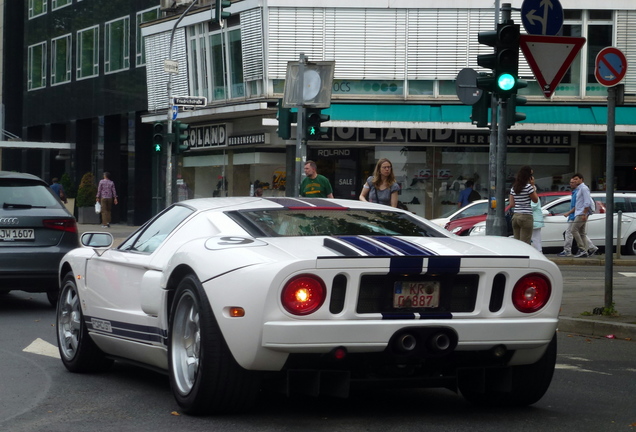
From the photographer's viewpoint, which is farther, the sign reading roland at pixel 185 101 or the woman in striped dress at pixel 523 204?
the sign reading roland at pixel 185 101

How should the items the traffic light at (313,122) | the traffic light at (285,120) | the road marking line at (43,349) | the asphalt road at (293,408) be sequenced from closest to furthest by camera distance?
the asphalt road at (293,408) → the road marking line at (43,349) → the traffic light at (313,122) → the traffic light at (285,120)

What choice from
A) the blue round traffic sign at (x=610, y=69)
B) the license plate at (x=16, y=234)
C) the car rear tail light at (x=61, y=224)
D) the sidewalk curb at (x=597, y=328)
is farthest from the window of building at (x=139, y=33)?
the sidewalk curb at (x=597, y=328)

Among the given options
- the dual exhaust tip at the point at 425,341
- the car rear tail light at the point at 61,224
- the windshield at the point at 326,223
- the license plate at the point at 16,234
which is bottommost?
the dual exhaust tip at the point at 425,341

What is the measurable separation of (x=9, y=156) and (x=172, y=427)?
177 ft

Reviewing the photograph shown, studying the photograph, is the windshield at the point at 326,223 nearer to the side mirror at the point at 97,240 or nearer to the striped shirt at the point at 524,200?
the side mirror at the point at 97,240

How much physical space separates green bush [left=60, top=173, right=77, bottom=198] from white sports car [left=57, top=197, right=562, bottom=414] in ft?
125

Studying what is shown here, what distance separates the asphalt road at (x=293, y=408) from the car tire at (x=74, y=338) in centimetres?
9

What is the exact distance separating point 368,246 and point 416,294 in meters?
0.34

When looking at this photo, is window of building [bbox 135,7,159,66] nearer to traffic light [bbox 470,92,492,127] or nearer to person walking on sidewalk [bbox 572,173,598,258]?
person walking on sidewalk [bbox 572,173,598,258]

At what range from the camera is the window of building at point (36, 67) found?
168 ft

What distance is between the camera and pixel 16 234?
12328mm

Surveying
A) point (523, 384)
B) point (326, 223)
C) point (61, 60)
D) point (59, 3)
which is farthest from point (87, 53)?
point (523, 384)

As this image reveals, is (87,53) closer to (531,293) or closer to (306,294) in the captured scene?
(531,293)

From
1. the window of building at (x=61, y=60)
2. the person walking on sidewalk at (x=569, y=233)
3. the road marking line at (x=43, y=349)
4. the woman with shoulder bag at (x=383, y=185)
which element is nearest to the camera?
the road marking line at (x=43, y=349)
